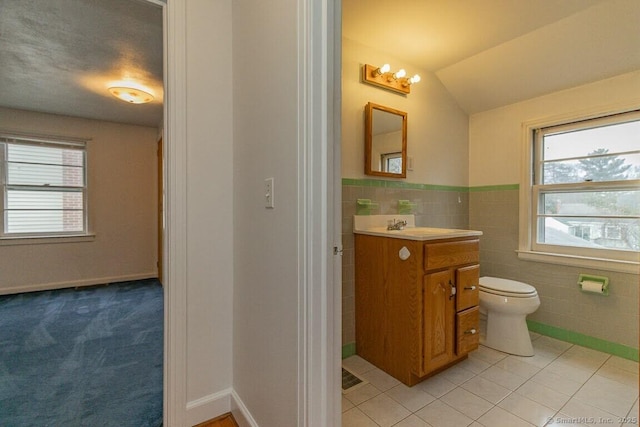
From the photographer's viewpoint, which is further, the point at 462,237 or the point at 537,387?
the point at 462,237

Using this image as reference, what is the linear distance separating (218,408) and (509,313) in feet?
6.30

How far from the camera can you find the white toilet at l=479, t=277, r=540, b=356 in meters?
1.95

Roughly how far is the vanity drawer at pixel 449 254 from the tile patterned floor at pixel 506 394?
2.28ft

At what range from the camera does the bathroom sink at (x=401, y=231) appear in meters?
1.66

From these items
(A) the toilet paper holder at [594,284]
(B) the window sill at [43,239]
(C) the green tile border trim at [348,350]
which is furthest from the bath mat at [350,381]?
(B) the window sill at [43,239]

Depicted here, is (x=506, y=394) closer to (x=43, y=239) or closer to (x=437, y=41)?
(x=437, y=41)

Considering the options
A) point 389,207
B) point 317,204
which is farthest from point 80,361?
point 389,207

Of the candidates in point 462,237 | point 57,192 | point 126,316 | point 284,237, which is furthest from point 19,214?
point 462,237

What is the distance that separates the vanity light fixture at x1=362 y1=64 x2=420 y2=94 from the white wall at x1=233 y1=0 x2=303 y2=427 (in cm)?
102

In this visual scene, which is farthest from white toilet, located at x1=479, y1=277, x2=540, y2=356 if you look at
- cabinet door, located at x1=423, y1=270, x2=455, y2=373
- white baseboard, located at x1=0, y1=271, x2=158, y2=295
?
white baseboard, located at x1=0, y1=271, x2=158, y2=295

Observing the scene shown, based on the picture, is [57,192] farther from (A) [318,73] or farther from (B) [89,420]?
(A) [318,73]

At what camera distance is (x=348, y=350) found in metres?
2.01

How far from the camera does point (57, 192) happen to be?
3.61 metres

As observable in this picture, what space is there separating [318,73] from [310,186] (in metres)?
0.34
